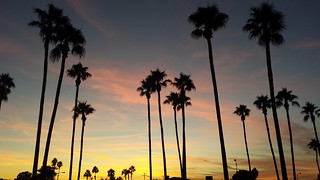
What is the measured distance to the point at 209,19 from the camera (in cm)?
3519

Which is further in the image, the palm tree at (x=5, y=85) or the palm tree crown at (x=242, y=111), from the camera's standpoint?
the palm tree crown at (x=242, y=111)

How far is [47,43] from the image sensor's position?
108 ft

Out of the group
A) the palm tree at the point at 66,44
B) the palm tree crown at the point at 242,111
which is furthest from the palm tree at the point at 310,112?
the palm tree at the point at 66,44

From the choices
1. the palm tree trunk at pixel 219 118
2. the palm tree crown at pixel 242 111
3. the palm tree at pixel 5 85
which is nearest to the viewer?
the palm tree trunk at pixel 219 118

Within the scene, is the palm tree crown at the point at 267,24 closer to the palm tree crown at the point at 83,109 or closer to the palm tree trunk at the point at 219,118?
the palm tree trunk at the point at 219,118

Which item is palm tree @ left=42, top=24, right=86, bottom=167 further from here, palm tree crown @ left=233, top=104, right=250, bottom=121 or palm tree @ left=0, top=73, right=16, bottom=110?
palm tree crown @ left=233, top=104, right=250, bottom=121

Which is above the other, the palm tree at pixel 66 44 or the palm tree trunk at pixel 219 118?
the palm tree at pixel 66 44

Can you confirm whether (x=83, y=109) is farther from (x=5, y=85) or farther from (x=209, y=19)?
(x=209, y=19)

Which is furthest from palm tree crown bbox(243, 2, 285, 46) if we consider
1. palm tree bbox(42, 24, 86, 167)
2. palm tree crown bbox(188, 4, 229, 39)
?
palm tree bbox(42, 24, 86, 167)

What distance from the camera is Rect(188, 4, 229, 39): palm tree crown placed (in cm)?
3497

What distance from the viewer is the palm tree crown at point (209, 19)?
34969mm

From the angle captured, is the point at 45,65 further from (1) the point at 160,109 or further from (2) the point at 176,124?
(2) the point at 176,124

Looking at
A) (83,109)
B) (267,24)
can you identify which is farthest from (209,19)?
(83,109)

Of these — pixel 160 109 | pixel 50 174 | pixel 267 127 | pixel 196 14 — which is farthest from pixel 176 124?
pixel 50 174
